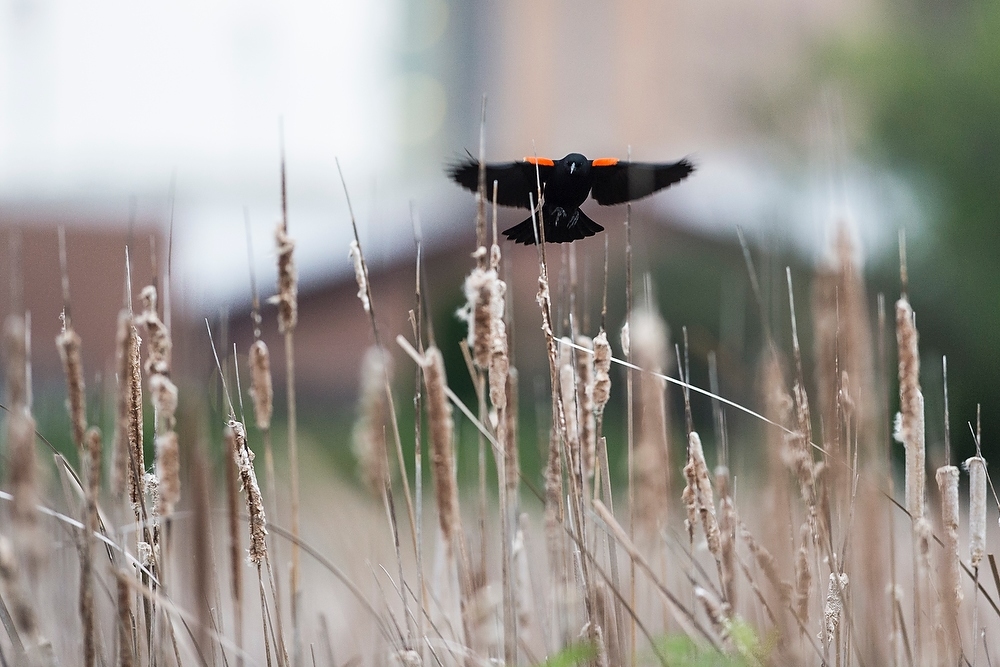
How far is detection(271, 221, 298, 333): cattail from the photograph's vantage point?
983 millimetres

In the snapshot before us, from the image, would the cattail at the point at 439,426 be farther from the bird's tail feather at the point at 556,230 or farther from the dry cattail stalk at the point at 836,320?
the dry cattail stalk at the point at 836,320

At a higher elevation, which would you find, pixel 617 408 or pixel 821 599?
pixel 821 599

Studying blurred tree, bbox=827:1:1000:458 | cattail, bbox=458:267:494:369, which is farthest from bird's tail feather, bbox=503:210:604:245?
blurred tree, bbox=827:1:1000:458

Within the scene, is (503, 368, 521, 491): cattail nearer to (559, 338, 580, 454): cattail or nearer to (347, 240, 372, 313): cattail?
(559, 338, 580, 454): cattail

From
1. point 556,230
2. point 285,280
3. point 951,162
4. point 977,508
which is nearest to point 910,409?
point 977,508

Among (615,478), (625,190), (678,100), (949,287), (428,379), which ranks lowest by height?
(615,478)

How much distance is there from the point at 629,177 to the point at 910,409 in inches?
19.1

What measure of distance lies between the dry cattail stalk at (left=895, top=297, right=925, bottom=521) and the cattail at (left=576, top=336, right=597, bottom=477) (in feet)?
1.26

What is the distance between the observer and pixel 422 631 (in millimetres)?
1176

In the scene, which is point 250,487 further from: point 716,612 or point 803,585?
point 803,585

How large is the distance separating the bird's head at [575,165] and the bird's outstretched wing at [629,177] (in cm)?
7

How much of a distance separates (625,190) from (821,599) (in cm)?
63

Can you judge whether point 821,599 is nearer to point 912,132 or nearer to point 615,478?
point 615,478

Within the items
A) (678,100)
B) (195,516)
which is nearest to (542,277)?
(195,516)
